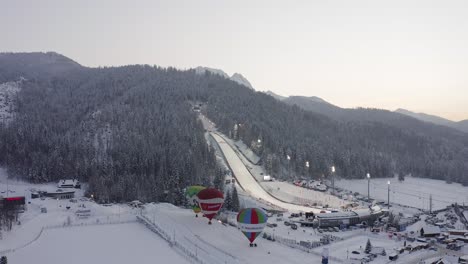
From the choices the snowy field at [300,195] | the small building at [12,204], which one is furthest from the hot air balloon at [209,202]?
the snowy field at [300,195]

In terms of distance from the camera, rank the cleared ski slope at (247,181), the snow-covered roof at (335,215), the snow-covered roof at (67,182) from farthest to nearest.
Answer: the snow-covered roof at (67,182) < the cleared ski slope at (247,181) < the snow-covered roof at (335,215)

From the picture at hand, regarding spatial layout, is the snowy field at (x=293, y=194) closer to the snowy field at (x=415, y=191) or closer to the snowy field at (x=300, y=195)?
the snowy field at (x=300, y=195)

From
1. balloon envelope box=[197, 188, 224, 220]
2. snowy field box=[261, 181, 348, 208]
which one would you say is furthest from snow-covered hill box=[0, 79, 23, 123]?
balloon envelope box=[197, 188, 224, 220]

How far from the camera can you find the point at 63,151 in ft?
341

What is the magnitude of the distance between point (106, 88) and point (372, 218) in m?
139

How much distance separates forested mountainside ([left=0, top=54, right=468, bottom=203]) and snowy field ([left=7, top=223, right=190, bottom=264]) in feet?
86.3

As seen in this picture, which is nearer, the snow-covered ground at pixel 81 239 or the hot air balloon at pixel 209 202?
the snow-covered ground at pixel 81 239

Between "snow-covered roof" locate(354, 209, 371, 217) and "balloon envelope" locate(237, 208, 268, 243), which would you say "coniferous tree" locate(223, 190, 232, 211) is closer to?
"snow-covered roof" locate(354, 209, 371, 217)

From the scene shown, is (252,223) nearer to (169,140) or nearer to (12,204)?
(12,204)

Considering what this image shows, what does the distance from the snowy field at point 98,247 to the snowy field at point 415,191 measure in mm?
56910

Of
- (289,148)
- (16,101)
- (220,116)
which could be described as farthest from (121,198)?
(16,101)

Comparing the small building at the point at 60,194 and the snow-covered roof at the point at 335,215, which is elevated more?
the snow-covered roof at the point at 335,215

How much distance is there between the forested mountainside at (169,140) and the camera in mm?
93125

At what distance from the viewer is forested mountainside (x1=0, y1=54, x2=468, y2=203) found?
93.1m
